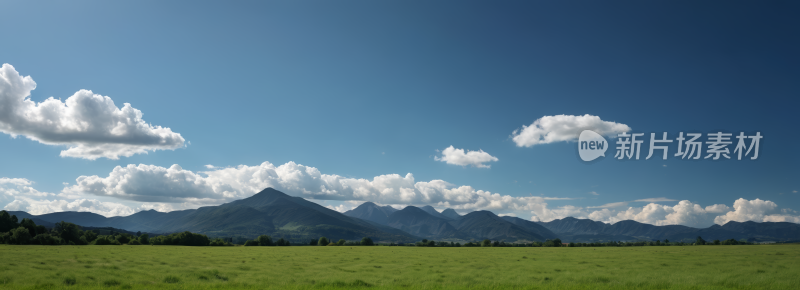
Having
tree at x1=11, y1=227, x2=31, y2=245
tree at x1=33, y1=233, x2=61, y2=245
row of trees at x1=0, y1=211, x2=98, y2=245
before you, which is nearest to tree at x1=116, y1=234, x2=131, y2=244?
row of trees at x1=0, y1=211, x2=98, y2=245

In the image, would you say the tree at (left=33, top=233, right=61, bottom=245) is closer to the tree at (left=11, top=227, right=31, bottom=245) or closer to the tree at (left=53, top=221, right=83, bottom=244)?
the tree at (left=11, top=227, right=31, bottom=245)

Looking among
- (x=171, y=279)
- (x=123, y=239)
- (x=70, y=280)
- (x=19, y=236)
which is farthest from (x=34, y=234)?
(x=171, y=279)

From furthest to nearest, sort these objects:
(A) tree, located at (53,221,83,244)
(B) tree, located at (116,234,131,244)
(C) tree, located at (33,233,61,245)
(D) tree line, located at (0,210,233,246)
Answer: (B) tree, located at (116,234,131,244) < (A) tree, located at (53,221,83,244) < (C) tree, located at (33,233,61,245) < (D) tree line, located at (0,210,233,246)

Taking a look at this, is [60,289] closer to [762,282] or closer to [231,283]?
[231,283]

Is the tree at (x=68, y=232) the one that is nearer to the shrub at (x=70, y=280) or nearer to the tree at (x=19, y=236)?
the tree at (x=19, y=236)

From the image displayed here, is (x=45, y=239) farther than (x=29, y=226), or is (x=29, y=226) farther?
(x=29, y=226)

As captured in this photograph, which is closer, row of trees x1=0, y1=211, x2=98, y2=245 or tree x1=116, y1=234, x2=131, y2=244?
row of trees x1=0, y1=211, x2=98, y2=245

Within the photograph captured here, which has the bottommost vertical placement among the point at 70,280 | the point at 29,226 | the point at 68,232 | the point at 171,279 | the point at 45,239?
the point at 68,232

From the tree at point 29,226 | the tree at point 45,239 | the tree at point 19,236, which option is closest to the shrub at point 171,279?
the tree at point 19,236

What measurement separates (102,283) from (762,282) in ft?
161

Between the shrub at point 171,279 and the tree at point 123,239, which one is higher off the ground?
the shrub at point 171,279

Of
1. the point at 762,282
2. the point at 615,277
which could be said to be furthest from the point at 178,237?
the point at 762,282

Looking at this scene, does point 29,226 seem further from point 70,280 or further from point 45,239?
point 70,280

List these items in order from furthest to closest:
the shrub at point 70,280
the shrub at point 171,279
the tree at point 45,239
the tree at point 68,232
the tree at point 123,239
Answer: the tree at point 123,239 < the tree at point 68,232 < the tree at point 45,239 < the shrub at point 171,279 < the shrub at point 70,280
